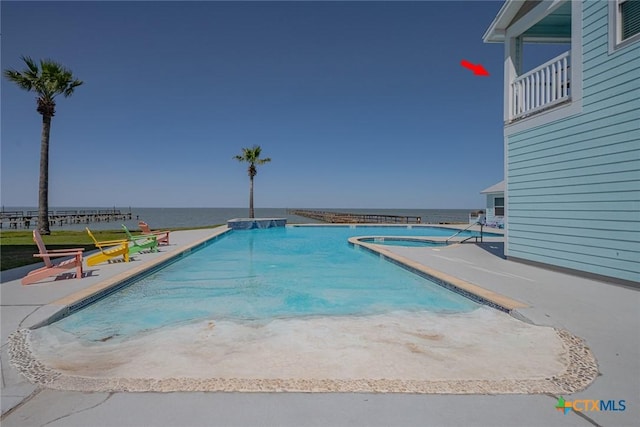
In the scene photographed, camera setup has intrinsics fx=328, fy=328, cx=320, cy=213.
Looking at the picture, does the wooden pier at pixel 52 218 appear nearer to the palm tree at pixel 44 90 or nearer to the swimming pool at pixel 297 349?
the palm tree at pixel 44 90

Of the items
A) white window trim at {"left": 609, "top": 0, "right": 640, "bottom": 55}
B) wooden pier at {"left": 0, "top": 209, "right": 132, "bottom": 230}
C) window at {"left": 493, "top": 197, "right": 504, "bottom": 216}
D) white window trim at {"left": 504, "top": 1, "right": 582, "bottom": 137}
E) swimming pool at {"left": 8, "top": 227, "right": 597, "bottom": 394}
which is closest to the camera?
swimming pool at {"left": 8, "top": 227, "right": 597, "bottom": 394}

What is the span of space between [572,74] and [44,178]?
62.1 feet

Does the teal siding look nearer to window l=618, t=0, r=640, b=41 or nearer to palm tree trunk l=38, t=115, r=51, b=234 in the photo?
window l=618, t=0, r=640, b=41

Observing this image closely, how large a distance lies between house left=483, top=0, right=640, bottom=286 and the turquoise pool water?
2.65 m

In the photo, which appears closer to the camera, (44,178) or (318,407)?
(318,407)

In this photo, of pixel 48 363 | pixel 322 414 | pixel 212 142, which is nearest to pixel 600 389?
pixel 322 414

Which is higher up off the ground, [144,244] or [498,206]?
[498,206]

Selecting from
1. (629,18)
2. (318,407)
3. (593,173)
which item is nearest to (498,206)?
(593,173)

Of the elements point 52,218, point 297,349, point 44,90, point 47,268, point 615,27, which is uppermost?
point 44,90

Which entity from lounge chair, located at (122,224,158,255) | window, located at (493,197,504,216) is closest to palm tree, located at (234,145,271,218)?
window, located at (493,197,504,216)

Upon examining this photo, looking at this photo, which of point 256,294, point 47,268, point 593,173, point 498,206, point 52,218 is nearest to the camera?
point 47,268

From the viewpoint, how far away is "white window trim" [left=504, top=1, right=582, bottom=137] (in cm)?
601

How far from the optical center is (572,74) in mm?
6121

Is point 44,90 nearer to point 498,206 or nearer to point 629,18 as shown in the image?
point 629,18
